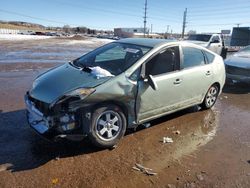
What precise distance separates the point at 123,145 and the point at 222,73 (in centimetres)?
351

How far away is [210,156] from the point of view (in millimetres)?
4078

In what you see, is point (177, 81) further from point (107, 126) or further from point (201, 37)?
point (201, 37)

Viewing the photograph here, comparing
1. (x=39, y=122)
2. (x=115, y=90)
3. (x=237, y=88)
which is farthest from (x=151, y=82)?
(x=237, y=88)

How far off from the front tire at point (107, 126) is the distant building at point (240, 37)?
3913 cm

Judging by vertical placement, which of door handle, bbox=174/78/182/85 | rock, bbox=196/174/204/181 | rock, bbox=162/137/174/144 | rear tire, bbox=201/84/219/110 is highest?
door handle, bbox=174/78/182/85

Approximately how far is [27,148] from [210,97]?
429cm

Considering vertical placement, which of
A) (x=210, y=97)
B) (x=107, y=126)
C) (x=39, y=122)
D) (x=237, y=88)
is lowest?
(x=237, y=88)

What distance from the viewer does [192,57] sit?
5535 mm

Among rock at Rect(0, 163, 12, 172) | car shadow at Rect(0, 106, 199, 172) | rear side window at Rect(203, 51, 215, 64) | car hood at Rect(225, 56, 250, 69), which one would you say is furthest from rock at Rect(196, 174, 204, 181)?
car hood at Rect(225, 56, 250, 69)

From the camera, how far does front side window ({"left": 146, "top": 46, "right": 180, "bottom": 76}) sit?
4555mm

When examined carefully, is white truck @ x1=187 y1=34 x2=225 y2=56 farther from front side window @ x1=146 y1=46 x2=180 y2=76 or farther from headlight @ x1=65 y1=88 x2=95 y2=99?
headlight @ x1=65 y1=88 x2=95 y2=99

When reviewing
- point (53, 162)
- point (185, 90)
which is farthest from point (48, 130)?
point (185, 90)

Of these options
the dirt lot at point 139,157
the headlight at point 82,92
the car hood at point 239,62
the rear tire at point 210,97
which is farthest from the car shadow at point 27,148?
the car hood at point 239,62

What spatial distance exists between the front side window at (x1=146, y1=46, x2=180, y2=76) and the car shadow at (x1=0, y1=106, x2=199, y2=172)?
125 centimetres
